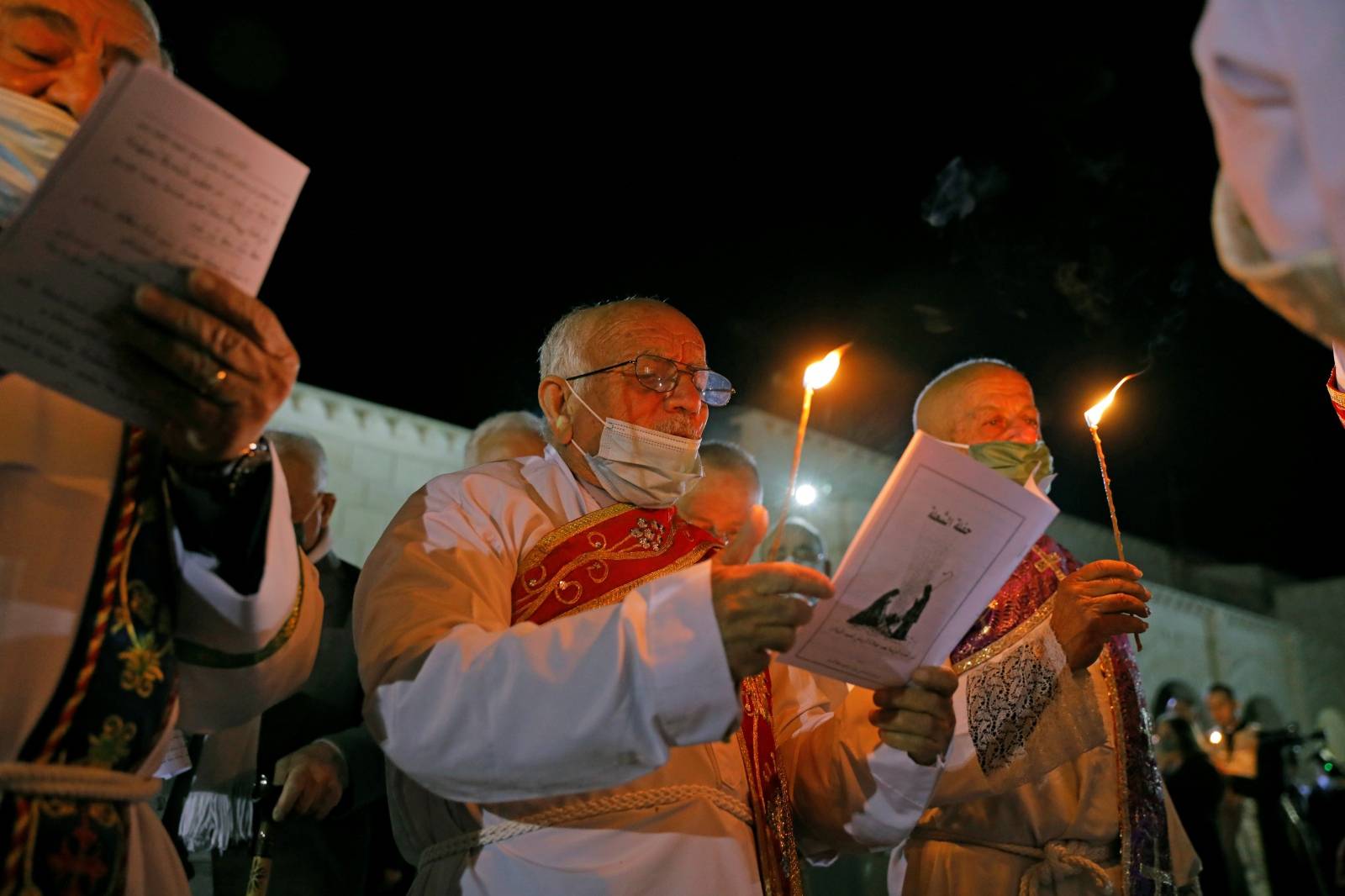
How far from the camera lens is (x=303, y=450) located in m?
4.35

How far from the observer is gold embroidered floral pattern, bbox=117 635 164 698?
1644 millimetres

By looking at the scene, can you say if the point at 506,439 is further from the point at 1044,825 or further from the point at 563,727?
the point at 563,727

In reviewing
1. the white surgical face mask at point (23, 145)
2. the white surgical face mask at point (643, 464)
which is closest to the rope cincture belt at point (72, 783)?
the white surgical face mask at point (23, 145)

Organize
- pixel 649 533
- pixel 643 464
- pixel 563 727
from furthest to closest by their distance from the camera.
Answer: pixel 643 464 < pixel 649 533 < pixel 563 727

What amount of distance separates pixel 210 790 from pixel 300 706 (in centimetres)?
43

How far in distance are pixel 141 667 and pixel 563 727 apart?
751 mm

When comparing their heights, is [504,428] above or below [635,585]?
above

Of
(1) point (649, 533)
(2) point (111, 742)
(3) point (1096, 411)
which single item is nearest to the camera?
(2) point (111, 742)

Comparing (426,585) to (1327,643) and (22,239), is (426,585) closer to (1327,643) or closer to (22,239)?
(22,239)

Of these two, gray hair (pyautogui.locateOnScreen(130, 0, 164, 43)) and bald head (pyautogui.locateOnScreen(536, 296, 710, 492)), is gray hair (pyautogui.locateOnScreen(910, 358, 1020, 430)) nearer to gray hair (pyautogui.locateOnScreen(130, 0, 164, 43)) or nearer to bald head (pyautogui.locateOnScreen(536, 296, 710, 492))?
bald head (pyautogui.locateOnScreen(536, 296, 710, 492))

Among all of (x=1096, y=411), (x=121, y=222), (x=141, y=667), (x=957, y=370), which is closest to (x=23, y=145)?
(x=121, y=222)

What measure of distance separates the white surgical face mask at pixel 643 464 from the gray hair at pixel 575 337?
13.0 inches

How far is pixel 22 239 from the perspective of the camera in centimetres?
143

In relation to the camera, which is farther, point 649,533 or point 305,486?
point 305,486
